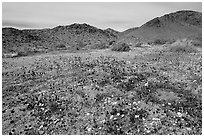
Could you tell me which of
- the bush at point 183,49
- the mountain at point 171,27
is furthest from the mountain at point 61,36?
the bush at point 183,49

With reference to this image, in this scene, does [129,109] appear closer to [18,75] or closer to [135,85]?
[135,85]

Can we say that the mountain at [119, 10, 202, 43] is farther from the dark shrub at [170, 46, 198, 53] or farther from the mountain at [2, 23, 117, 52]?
the dark shrub at [170, 46, 198, 53]

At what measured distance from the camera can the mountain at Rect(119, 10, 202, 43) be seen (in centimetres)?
5986

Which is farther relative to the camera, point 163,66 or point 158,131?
point 163,66

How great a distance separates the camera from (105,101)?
8906 mm

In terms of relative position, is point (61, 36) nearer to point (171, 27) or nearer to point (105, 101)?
point (171, 27)

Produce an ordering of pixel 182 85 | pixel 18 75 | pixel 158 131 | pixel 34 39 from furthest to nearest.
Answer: pixel 34 39 < pixel 18 75 < pixel 182 85 < pixel 158 131

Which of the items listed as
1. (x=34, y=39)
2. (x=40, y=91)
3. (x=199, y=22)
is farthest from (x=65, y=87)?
(x=199, y=22)

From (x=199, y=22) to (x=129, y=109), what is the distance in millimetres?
62617

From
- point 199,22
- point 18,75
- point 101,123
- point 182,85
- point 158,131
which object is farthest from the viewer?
point 199,22

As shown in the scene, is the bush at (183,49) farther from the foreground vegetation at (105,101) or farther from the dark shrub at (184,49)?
the foreground vegetation at (105,101)

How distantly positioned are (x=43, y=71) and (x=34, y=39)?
32581 millimetres

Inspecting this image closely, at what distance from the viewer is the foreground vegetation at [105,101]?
7.26m

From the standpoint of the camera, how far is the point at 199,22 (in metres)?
64.2
